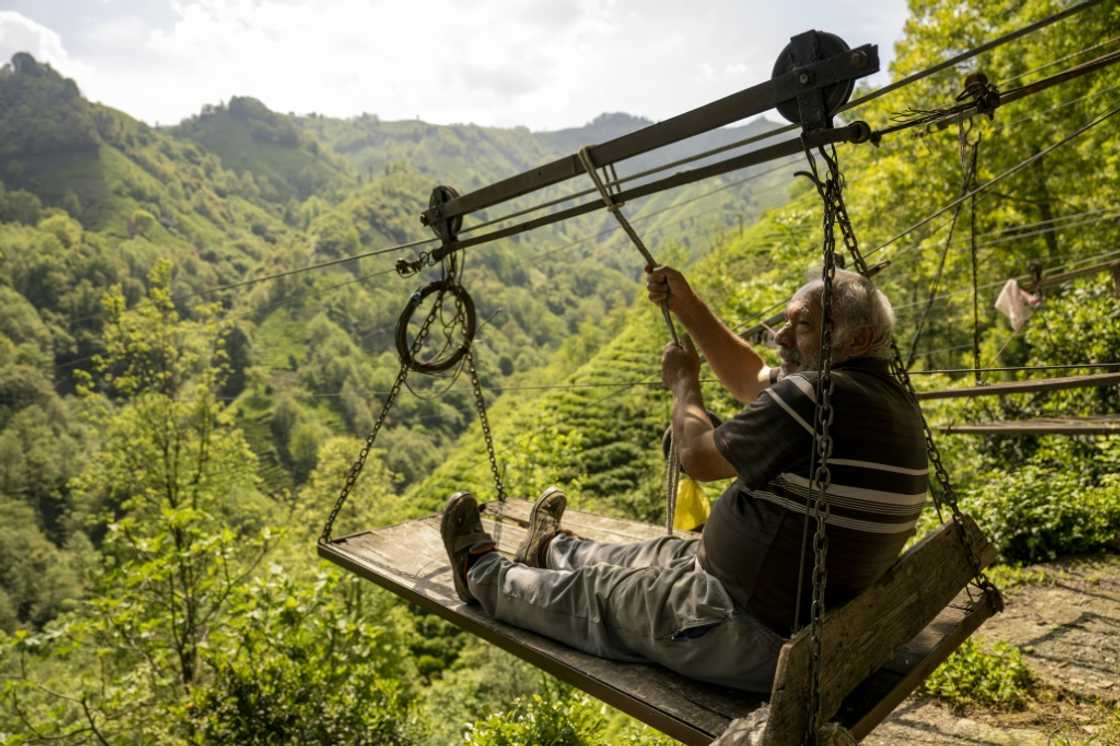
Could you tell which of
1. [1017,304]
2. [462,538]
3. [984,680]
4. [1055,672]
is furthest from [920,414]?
[1017,304]

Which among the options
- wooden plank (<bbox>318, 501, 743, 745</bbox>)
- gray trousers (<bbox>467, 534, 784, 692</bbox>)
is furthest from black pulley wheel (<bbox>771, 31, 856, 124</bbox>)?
wooden plank (<bbox>318, 501, 743, 745</bbox>)

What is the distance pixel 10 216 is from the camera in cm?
9875

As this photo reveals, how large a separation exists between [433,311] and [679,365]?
154 centimetres

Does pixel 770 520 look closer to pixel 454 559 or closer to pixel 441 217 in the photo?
pixel 454 559

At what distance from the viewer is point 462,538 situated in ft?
9.54

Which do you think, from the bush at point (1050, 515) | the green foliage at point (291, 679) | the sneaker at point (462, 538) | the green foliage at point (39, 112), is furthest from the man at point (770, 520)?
the green foliage at point (39, 112)

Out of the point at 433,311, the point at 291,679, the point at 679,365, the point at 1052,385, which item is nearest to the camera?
the point at 679,365

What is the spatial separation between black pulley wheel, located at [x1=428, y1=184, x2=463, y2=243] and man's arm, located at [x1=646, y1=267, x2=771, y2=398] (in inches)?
50.1

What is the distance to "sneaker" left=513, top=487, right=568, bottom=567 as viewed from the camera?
3041 mm

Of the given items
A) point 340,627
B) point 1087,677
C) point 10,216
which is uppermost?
point 10,216

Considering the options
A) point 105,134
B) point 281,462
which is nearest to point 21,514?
point 281,462

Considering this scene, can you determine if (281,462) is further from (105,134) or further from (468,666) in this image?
(105,134)

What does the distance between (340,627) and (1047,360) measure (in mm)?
9874

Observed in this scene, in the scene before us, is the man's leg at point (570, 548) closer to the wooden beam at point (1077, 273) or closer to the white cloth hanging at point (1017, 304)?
the wooden beam at point (1077, 273)
